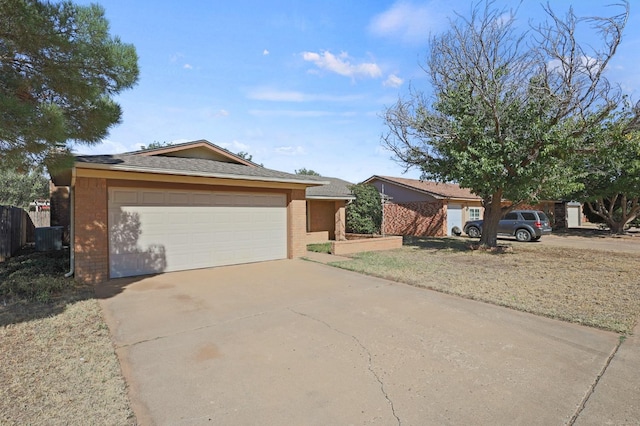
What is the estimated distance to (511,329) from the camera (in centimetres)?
497

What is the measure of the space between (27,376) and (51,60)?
479cm

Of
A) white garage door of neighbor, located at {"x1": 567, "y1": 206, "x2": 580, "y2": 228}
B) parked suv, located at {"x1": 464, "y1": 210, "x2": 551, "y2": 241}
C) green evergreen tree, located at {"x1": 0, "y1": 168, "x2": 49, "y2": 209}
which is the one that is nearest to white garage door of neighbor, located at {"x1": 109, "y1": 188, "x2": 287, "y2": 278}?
parked suv, located at {"x1": 464, "y1": 210, "x2": 551, "y2": 241}

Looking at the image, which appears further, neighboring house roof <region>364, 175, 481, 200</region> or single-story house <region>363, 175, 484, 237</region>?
neighboring house roof <region>364, 175, 481, 200</region>

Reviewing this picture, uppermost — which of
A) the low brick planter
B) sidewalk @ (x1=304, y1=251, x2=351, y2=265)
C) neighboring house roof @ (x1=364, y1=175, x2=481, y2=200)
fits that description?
neighboring house roof @ (x1=364, y1=175, x2=481, y2=200)

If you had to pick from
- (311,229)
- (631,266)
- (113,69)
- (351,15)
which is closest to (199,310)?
(113,69)

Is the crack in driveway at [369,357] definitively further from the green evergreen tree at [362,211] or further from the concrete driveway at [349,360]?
the green evergreen tree at [362,211]

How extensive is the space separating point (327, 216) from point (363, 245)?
4207mm

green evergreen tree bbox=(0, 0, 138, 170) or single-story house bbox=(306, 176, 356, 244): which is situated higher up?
green evergreen tree bbox=(0, 0, 138, 170)

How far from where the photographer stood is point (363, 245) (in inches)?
538

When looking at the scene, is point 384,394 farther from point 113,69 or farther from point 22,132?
point 113,69

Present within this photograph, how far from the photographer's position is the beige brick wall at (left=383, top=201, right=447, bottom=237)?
22297mm

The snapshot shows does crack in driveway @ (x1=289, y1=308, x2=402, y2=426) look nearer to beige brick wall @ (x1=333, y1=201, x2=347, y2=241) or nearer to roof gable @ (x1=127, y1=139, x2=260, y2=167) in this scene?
roof gable @ (x1=127, y1=139, x2=260, y2=167)

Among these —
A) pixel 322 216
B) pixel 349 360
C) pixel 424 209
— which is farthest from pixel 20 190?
pixel 349 360

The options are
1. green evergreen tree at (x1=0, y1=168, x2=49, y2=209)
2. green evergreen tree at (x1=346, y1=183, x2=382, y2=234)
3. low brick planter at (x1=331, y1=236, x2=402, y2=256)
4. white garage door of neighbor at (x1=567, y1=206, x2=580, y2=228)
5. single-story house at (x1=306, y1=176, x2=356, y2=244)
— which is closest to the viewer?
low brick planter at (x1=331, y1=236, x2=402, y2=256)
